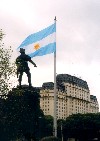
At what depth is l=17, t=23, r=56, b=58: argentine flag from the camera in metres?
31.2

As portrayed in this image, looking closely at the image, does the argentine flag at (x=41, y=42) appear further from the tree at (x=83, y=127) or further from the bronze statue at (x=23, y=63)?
the tree at (x=83, y=127)

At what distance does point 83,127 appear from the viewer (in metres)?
101

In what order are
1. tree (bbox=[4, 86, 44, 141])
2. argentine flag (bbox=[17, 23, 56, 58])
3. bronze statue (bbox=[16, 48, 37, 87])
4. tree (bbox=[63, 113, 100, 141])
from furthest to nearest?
tree (bbox=[63, 113, 100, 141]), argentine flag (bbox=[17, 23, 56, 58]), bronze statue (bbox=[16, 48, 37, 87]), tree (bbox=[4, 86, 44, 141])

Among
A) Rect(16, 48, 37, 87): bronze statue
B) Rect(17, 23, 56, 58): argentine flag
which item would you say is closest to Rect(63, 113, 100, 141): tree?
Rect(17, 23, 56, 58): argentine flag

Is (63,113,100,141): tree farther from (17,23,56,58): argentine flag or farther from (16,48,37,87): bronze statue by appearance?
(16,48,37,87): bronze statue

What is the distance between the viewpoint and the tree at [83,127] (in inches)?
3949

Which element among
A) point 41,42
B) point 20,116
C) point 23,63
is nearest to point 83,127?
point 41,42

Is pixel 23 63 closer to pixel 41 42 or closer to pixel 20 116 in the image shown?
pixel 41 42

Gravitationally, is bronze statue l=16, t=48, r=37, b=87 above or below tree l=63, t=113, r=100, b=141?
above

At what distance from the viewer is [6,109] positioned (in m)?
27.9

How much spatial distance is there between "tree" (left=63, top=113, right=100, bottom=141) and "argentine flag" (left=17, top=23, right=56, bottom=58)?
232 ft

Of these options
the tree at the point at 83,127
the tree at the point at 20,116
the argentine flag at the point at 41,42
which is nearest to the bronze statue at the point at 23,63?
the tree at the point at 20,116

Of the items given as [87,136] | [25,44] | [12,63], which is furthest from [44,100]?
[25,44]

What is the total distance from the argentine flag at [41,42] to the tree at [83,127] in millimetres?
70636
